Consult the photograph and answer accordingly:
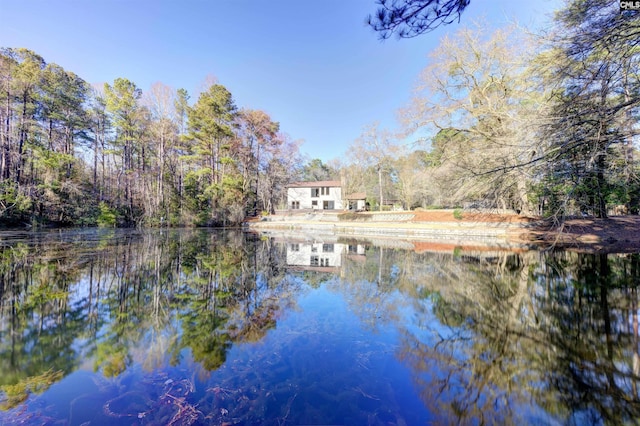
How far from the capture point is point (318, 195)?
3538 cm

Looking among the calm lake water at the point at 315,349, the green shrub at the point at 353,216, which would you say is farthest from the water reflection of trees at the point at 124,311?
the green shrub at the point at 353,216

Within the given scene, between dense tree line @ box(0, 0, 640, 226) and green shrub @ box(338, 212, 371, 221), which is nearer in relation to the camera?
dense tree line @ box(0, 0, 640, 226)

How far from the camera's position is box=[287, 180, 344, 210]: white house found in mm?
34906

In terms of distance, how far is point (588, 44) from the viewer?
189 inches

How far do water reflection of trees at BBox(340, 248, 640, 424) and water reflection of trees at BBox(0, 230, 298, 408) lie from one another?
2.20 m

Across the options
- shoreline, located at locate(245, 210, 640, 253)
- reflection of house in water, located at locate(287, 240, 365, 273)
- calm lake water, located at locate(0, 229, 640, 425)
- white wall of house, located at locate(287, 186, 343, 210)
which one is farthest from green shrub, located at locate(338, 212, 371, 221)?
calm lake water, located at locate(0, 229, 640, 425)

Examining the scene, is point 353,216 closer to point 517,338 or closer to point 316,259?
point 316,259

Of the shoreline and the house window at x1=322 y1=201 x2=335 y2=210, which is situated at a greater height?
the house window at x1=322 y1=201 x2=335 y2=210

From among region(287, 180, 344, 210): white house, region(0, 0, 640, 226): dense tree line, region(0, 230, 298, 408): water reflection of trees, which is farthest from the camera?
region(287, 180, 344, 210): white house

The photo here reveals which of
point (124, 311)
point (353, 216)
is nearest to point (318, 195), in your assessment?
point (353, 216)

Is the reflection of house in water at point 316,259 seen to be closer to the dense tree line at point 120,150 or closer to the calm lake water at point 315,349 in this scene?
the calm lake water at point 315,349

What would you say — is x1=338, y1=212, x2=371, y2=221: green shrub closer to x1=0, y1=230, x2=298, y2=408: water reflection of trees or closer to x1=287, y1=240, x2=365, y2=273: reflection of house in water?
x1=287, y1=240, x2=365, y2=273: reflection of house in water

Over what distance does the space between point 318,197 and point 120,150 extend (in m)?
21.9

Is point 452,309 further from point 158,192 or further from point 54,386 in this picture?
point 158,192
